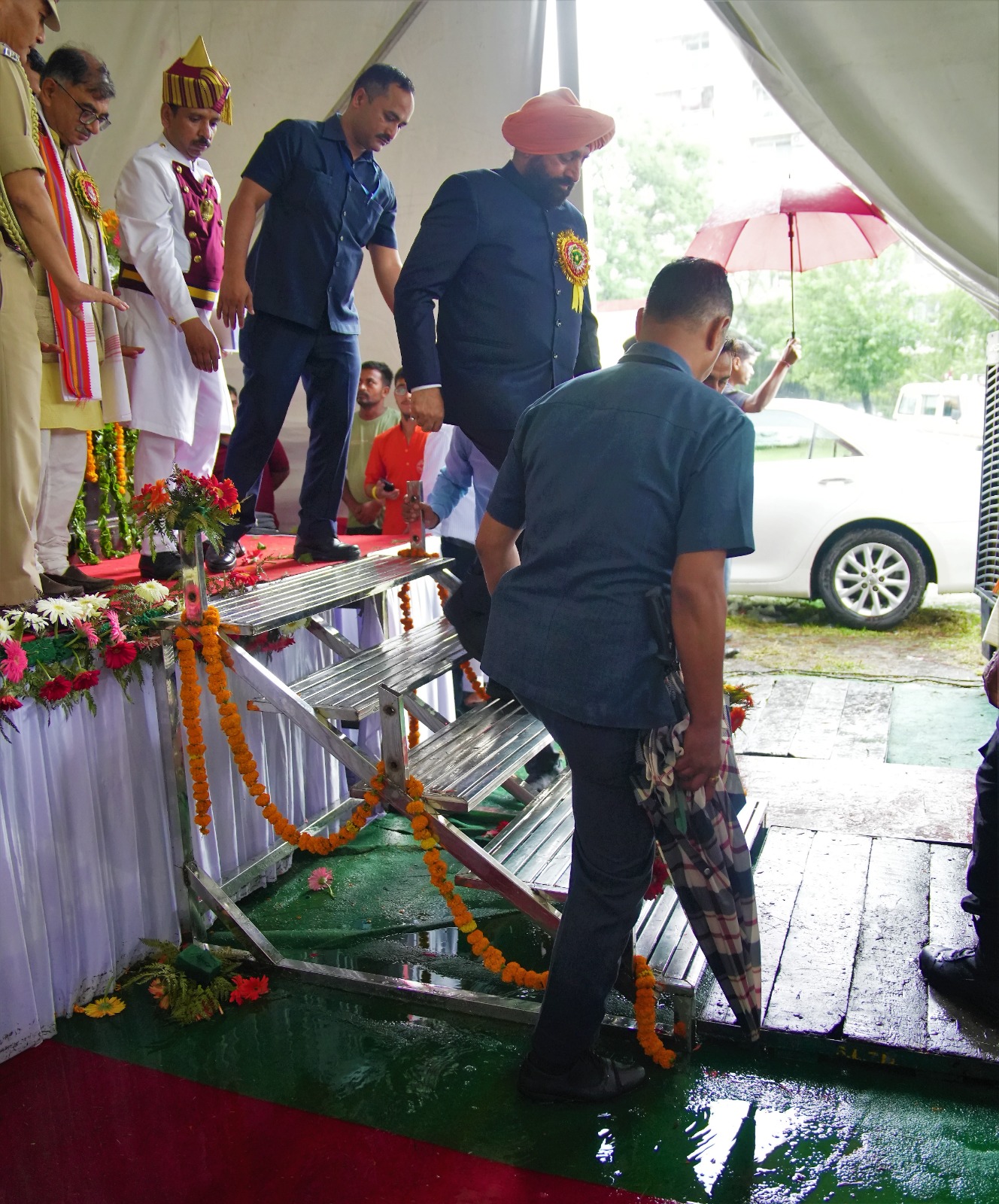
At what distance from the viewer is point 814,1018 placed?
2.42 metres

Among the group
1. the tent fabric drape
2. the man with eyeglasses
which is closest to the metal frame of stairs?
the tent fabric drape

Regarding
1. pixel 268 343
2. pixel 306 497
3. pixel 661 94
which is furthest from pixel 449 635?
pixel 661 94

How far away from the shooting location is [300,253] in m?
3.40

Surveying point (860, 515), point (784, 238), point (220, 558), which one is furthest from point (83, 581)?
point (860, 515)

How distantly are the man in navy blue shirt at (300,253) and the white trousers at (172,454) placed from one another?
307 millimetres

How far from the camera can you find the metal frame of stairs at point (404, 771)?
2.54 m

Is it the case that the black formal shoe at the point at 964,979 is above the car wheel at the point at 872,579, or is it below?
below

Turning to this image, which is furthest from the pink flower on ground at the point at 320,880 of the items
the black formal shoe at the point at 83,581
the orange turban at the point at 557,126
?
the orange turban at the point at 557,126

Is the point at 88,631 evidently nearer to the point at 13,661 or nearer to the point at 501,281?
the point at 13,661

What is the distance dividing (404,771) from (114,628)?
861 mm

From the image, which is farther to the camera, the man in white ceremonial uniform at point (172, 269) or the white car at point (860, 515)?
the white car at point (860, 515)

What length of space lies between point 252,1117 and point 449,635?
166cm

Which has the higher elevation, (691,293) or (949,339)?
(949,339)

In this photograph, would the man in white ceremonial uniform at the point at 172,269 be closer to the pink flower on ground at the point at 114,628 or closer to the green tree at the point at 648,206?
the pink flower on ground at the point at 114,628
